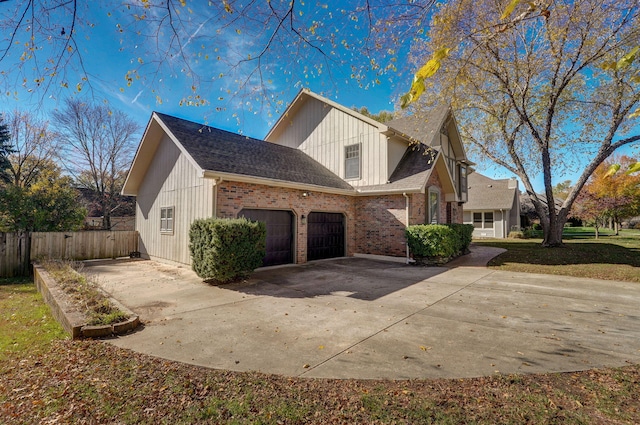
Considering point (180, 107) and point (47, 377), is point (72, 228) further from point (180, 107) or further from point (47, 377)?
point (47, 377)

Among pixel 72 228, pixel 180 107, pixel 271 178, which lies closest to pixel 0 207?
pixel 72 228

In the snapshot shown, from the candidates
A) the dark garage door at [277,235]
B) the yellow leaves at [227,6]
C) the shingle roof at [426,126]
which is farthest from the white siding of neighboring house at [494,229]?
the yellow leaves at [227,6]

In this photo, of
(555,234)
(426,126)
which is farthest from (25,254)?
(555,234)

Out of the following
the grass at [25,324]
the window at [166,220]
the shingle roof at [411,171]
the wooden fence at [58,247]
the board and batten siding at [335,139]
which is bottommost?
the grass at [25,324]

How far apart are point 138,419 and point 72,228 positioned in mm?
15899

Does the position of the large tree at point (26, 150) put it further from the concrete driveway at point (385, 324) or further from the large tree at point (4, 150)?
the concrete driveway at point (385, 324)

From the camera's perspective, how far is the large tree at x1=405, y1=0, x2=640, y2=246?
34.7 ft

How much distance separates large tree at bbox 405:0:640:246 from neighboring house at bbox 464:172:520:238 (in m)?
10.2

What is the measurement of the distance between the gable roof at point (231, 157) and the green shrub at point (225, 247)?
1.84 metres

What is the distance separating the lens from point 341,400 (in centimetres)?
291

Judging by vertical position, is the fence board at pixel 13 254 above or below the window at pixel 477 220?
below

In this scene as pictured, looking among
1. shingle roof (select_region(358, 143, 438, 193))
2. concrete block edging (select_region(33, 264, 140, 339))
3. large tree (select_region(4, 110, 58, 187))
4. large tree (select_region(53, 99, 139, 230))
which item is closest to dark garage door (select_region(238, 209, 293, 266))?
shingle roof (select_region(358, 143, 438, 193))

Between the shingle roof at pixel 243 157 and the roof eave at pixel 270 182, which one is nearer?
the roof eave at pixel 270 182

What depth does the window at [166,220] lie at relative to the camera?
11712 millimetres
